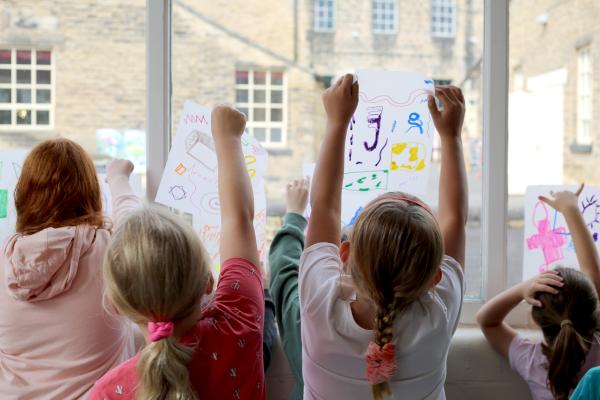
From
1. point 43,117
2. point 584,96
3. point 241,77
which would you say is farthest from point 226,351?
point 584,96

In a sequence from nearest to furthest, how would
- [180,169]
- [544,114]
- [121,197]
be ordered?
[121,197] < [180,169] < [544,114]

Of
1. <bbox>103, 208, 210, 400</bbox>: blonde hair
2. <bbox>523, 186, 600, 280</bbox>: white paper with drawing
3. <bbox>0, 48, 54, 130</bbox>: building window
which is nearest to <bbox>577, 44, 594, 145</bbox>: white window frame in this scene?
<bbox>523, 186, 600, 280</bbox>: white paper with drawing

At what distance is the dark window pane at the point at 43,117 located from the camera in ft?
5.89

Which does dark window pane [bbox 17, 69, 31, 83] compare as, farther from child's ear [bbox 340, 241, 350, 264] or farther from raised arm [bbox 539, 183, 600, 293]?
raised arm [bbox 539, 183, 600, 293]

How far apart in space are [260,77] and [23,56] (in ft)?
2.09

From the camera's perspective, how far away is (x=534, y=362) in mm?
1541

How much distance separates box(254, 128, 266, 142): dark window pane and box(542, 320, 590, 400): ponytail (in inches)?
34.5

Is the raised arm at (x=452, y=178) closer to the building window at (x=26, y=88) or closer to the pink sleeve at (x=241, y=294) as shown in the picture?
the pink sleeve at (x=241, y=294)

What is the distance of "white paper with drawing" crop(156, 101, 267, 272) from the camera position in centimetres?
177

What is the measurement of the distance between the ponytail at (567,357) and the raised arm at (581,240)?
0.70 ft

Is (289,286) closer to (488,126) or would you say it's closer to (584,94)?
(488,126)

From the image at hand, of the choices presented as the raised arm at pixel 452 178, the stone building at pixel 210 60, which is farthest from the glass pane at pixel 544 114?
the raised arm at pixel 452 178

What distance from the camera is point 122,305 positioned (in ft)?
3.54

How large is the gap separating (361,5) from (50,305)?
1.11 m
